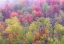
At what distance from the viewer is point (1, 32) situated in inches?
1847

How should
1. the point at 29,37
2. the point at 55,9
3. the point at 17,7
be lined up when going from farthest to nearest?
1. the point at 17,7
2. the point at 55,9
3. the point at 29,37

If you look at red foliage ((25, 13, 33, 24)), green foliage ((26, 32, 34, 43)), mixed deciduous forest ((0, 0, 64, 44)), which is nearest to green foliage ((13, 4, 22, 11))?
mixed deciduous forest ((0, 0, 64, 44))

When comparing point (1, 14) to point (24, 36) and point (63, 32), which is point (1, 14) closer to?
point (24, 36)

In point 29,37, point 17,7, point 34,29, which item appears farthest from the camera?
point 17,7

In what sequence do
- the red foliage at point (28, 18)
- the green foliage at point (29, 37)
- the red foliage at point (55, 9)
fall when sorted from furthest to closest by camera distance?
the red foliage at point (55, 9), the red foliage at point (28, 18), the green foliage at point (29, 37)

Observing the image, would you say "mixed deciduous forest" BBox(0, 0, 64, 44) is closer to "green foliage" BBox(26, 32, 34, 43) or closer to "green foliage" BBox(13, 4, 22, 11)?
"green foliage" BBox(26, 32, 34, 43)

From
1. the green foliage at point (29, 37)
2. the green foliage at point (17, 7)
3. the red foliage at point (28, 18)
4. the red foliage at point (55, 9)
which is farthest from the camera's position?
the green foliage at point (17, 7)

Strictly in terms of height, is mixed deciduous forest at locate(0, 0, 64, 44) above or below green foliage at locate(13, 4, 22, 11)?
below

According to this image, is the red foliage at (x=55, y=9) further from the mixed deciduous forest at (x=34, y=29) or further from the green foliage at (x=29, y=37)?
the green foliage at (x=29, y=37)

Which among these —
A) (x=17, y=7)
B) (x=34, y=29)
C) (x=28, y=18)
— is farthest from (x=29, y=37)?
(x=17, y=7)

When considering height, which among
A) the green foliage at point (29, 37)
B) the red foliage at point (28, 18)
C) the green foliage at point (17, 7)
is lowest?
the green foliage at point (29, 37)

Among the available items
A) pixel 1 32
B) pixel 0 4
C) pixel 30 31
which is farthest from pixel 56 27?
pixel 0 4

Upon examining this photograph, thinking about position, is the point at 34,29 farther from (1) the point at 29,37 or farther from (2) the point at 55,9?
(2) the point at 55,9

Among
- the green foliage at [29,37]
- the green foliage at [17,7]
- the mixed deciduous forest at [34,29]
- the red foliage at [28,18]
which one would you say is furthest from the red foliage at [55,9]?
the green foliage at [29,37]
